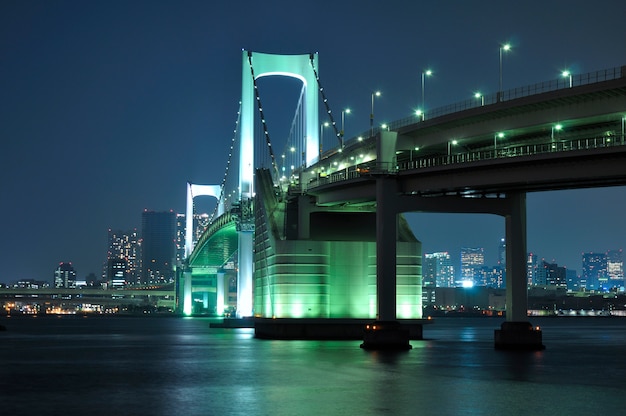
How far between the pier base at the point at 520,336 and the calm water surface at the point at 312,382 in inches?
46.4

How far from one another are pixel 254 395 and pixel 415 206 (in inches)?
1068

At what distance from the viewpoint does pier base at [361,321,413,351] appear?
63.5m

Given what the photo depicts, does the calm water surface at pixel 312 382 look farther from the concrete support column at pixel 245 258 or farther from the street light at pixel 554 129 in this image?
the concrete support column at pixel 245 258

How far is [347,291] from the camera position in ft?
254

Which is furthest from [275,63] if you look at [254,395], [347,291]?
[254,395]

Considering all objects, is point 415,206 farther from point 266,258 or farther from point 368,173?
point 266,258

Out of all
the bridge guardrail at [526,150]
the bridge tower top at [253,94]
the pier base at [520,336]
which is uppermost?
the bridge tower top at [253,94]

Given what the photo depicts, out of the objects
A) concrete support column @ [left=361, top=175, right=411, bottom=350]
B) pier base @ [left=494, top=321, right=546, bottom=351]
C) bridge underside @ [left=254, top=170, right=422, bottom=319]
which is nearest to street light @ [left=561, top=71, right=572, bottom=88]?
concrete support column @ [left=361, top=175, right=411, bottom=350]

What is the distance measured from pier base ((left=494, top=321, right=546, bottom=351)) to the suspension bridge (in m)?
0.08

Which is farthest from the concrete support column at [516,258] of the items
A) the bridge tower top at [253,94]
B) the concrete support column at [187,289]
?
the concrete support column at [187,289]

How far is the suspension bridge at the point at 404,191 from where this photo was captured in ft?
171

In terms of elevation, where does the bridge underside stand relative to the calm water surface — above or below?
above

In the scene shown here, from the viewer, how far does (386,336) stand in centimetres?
6356

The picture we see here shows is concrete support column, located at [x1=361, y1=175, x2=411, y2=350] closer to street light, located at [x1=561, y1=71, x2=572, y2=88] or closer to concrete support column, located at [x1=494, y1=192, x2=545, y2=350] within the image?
concrete support column, located at [x1=494, y1=192, x2=545, y2=350]
